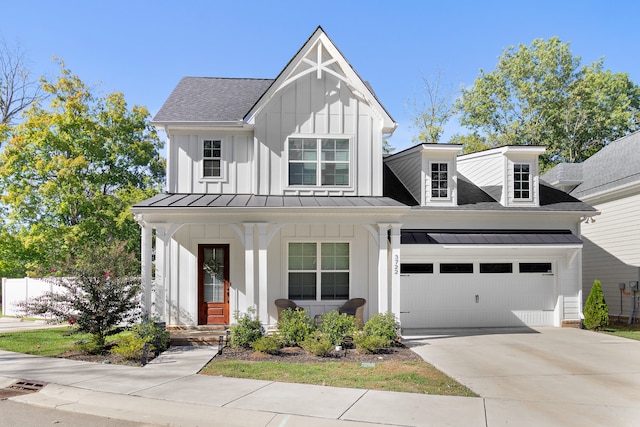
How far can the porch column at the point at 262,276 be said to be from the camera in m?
12.7

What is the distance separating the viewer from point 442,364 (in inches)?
413

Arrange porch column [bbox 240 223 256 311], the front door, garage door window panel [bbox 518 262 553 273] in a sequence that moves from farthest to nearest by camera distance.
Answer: garage door window panel [bbox 518 262 553 273] → the front door → porch column [bbox 240 223 256 311]

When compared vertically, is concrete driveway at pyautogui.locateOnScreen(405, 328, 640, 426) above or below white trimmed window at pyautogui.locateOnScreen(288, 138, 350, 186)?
below

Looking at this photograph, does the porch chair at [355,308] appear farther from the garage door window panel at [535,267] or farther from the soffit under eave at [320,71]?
the garage door window panel at [535,267]

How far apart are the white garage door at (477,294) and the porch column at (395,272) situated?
8.01 feet

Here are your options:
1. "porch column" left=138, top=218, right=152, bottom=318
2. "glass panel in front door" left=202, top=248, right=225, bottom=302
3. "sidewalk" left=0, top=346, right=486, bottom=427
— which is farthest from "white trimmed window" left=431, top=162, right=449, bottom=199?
"sidewalk" left=0, top=346, right=486, bottom=427

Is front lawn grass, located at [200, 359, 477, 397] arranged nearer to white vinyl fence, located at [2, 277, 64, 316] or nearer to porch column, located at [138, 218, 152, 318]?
porch column, located at [138, 218, 152, 318]

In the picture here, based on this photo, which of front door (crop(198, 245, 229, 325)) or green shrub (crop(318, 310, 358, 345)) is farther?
front door (crop(198, 245, 229, 325))

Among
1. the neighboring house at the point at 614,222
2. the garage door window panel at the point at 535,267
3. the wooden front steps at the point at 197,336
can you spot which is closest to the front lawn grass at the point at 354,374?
the wooden front steps at the point at 197,336

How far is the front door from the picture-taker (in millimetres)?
14422

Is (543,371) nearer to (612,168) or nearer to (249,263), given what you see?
(249,263)

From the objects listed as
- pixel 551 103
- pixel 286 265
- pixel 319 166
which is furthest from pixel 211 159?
pixel 551 103

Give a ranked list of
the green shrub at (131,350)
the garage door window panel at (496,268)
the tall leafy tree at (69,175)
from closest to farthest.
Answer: the green shrub at (131,350) < the garage door window panel at (496,268) < the tall leafy tree at (69,175)

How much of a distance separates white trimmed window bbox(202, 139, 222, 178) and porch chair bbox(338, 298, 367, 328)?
4.95 m
